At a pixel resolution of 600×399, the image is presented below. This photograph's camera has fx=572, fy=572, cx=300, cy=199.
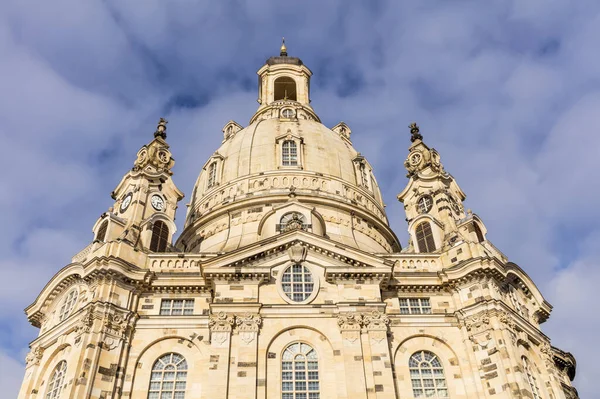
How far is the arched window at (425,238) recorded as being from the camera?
42.2 m

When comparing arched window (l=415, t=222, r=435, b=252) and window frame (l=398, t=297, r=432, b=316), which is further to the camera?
arched window (l=415, t=222, r=435, b=252)

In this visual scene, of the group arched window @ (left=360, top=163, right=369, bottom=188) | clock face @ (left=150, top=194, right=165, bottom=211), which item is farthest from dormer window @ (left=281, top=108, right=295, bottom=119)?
clock face @ (left=150, top=194, right=165, bottom=211)

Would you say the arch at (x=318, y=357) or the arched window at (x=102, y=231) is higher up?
the arched window at (x=102, y=231)

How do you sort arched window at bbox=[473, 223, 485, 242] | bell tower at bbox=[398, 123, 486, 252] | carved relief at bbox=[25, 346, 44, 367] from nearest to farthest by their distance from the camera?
1. carved relief at bbox=[25, 346, 44, 367]
2. bell tower at bbox=[398, 123, 486, 252]
3. arched window at bbox=[473, 223, 485, 242]

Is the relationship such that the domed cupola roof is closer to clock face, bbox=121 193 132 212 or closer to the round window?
the round window

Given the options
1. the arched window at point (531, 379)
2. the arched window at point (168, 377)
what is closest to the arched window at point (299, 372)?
the arched window at point (168, 377)

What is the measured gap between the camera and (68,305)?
1438 inches

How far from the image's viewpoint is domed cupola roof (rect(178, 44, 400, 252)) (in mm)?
44938

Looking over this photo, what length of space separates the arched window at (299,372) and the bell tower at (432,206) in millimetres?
12998

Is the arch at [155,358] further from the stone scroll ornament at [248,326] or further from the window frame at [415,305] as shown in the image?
the window frame at [415,305]

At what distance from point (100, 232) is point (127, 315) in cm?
883

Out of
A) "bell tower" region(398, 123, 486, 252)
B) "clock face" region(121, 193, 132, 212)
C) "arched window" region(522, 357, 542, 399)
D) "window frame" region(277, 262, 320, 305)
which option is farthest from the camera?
"clock face" region(121, 193, 132, 212)

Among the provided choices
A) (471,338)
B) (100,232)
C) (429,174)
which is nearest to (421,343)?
(471,338)

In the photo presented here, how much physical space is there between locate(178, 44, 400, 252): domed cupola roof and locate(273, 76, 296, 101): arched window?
13.3 meters
